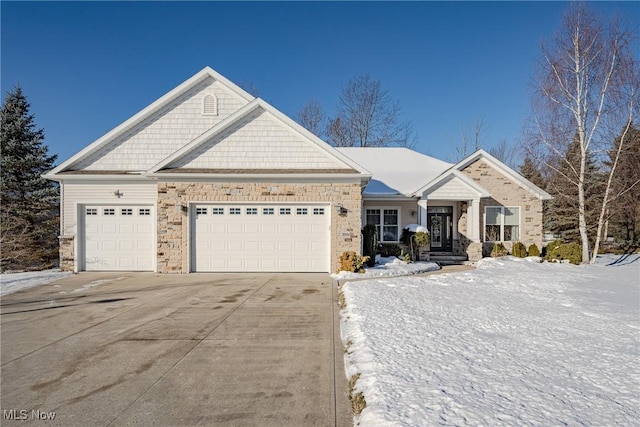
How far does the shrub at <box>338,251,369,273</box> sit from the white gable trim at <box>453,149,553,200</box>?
812 cm

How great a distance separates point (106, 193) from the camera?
1261cm

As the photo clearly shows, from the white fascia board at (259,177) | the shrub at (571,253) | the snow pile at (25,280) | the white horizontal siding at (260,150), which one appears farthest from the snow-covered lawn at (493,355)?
the snow pile at (25,280)

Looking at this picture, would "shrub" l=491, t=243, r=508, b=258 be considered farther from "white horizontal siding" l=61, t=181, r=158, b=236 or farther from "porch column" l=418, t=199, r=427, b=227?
"white horizontal siding" l=61, t=181, r=158, b=236

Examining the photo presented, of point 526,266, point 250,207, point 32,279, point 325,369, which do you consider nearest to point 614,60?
point 526,266

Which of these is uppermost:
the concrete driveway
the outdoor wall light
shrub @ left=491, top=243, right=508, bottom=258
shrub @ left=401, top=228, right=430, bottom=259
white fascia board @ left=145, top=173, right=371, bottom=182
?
white fascia board @ left=145, top=173, right=371, bottom=182

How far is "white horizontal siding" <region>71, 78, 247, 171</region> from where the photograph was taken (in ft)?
43.2

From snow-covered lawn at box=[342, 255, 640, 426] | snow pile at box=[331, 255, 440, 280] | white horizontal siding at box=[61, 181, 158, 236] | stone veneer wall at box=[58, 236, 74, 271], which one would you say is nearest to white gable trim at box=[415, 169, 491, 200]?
snow pile at box=[331, 255, 440, 280]

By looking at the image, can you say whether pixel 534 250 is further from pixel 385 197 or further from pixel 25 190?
pixel 25 190

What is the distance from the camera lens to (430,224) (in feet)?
55.7

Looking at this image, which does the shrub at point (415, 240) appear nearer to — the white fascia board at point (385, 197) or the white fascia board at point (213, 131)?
the white fascia board at point (385, 197)

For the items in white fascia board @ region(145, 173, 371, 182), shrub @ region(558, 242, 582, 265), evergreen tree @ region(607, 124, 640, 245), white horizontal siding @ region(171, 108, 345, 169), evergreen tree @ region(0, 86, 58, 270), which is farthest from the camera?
evergreen tree @ region(0, 86, 58, 270)

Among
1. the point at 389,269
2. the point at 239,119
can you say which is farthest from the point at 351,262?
the point at 239,119

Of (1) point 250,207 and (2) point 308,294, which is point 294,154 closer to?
(1) point 250,207

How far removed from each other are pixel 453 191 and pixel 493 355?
11638mm
